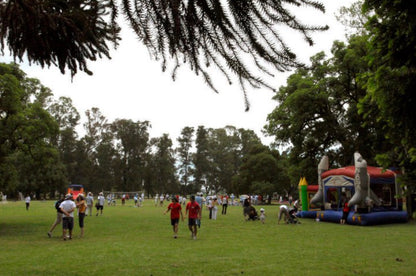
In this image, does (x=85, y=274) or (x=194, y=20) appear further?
(x=85, y=274)

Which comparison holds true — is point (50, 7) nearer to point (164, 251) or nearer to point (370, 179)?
point (164, 251)

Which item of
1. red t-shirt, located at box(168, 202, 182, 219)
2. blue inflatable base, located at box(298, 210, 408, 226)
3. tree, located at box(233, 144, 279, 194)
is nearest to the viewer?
red t-shirt, located at box(168, 202, 182, 219)

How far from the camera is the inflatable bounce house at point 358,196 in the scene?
60.7 feet

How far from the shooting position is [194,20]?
2.54 m

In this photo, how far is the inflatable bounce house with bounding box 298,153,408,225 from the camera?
18.5m

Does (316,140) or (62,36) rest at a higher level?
(316,140)

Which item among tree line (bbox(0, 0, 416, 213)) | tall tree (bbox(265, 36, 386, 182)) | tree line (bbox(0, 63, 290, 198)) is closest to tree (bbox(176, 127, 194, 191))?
tree line (bbox(0, 63, 290, 198))

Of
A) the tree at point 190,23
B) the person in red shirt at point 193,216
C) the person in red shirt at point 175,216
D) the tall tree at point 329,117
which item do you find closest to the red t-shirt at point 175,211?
the person in red shirt at point 175,216

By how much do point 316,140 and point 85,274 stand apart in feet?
73.3

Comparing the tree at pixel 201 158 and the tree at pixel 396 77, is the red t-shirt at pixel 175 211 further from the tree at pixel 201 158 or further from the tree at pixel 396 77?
the tree at pixel 201 158

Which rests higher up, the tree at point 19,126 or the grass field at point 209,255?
the tree at point 19,126

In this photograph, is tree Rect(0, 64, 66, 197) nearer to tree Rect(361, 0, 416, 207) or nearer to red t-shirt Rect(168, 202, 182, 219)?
red t-shirt Rect(168, 202, 182, 219)

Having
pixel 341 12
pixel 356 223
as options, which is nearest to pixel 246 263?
pixel 356 223

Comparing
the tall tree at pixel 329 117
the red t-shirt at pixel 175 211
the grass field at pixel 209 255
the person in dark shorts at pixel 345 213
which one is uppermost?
the tall tree at pixel 329 117
